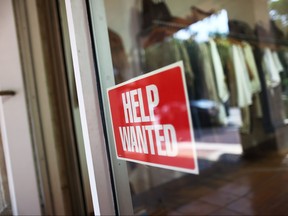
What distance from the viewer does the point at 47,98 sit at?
4.43 feet

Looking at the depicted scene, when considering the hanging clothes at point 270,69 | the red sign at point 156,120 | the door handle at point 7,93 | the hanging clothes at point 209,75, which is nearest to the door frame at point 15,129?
the door handle at point 7,93

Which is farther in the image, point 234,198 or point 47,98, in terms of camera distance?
point 234,198

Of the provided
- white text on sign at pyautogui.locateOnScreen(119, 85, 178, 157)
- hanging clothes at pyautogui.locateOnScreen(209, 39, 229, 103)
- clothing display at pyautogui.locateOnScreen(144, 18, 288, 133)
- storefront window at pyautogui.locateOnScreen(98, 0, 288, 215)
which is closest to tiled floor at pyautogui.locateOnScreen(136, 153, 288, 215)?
storefront window at pyautogui.locateOnScreen(98, 0, 288, 215)

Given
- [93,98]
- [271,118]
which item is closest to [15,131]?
[93,98]

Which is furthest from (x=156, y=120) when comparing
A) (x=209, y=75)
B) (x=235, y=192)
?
(x=209, y=75)

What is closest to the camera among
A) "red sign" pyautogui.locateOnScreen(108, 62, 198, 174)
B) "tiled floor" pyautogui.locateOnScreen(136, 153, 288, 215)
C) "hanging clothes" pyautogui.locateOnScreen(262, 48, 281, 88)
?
"red sign" pyautogui.locateOnScreen(108, 62, 198, 174)

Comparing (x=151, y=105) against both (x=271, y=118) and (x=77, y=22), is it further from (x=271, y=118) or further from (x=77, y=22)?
(x=271, y=118)

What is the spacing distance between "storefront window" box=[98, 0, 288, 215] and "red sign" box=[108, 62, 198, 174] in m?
1.49

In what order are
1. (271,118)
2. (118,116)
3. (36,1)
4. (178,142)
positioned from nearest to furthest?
(178,142)
(118,116)
(36,1)
(271,118)

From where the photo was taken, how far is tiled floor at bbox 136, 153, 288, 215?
178cm

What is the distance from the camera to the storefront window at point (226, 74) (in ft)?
6.91

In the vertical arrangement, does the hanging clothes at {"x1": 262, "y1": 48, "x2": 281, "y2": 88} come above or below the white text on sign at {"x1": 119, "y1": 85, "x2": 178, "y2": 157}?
above

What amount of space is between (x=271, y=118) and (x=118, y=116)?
2463 millimetres

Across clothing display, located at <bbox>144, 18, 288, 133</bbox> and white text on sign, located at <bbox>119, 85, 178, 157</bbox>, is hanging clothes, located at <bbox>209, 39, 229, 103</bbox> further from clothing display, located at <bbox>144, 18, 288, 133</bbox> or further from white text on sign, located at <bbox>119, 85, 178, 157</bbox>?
white text on sign, located at <bbox>119, 85, 178, 157</bbox>
